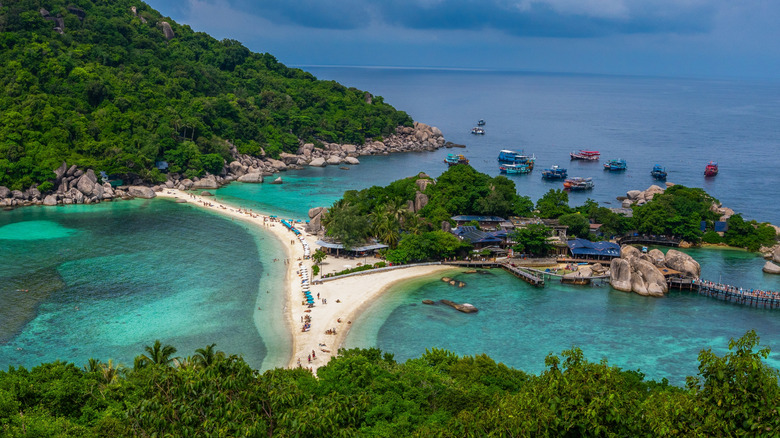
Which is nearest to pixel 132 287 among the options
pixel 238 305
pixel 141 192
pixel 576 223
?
pixel 238 305

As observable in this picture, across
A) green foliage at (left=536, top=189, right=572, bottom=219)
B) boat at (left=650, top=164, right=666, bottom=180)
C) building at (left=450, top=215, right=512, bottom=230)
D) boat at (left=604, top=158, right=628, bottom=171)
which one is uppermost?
boat at (left=604, top=158, right=628, bottom=171)

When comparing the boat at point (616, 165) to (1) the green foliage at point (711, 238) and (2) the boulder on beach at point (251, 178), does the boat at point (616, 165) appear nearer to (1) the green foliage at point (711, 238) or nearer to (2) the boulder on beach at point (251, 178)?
(1) the green foliage at point (711, 238)

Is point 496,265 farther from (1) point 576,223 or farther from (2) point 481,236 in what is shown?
(1) point 576,223

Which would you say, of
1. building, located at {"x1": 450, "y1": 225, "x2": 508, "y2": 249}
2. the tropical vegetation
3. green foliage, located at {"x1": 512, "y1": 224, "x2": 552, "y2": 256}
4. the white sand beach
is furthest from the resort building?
the tropical vegetation

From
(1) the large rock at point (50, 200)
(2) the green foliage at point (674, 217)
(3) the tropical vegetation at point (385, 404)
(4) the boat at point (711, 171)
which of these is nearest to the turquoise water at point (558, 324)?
(2) the green foliage at point (674, 217)

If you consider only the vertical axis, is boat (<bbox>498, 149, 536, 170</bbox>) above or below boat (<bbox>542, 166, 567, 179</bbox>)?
above

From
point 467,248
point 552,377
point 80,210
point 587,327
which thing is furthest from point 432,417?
point 80,210

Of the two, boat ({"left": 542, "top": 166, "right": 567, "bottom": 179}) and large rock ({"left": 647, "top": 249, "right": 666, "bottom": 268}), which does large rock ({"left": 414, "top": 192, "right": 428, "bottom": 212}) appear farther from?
boat ({"left": 542, "top": 166, "right": 567, "bottom": 179})

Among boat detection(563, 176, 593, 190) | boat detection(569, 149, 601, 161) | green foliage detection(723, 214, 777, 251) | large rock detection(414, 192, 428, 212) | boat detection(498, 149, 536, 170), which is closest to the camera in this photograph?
green foliage detection(723, 214, 777, 251)
